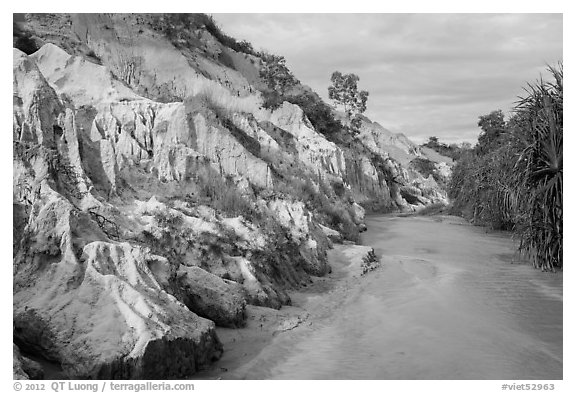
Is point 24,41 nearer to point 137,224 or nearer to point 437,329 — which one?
point 137,224

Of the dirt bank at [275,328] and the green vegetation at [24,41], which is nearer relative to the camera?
the dirt bank at [275,328]

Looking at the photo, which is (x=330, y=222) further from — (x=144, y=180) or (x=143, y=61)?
(x=143, y=61)

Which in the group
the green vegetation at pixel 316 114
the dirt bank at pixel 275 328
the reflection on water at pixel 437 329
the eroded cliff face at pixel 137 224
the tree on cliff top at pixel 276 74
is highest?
the tree on cliff top at pixel 276 74

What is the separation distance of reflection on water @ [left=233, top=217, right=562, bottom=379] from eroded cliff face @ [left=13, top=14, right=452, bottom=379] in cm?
123

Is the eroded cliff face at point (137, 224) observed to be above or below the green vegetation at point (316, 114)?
below

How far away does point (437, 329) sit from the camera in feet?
28.5

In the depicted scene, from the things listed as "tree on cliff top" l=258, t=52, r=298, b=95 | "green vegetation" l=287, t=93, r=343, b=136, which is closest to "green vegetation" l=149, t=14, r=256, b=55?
"tree on cliff top" l=258, t=52, r=298, b=95

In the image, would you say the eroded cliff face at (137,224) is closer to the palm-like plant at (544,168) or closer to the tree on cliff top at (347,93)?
the palm-like plant at (544,168)

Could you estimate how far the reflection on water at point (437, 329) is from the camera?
708 cm

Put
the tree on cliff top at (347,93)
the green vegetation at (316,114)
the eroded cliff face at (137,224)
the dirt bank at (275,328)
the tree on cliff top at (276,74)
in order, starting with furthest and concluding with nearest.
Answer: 1. the tree on cliff top at (347,93)
2. the tree on cliff top at (276,74)
3. the green vegetation at (316,114)
4. the dirt bank at (275,328)
5. the eroded cliff face at (137,224)

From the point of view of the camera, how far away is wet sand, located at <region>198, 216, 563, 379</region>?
7082 millimetres

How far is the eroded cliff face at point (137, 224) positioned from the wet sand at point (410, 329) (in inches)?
20.3

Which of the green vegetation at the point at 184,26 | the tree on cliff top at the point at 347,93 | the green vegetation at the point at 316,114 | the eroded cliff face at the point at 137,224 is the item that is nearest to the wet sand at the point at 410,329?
the eroded cliff face at the point at 137,224
